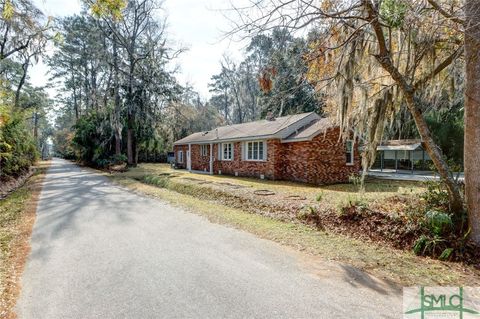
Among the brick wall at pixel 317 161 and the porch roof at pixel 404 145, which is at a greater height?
the porch roof at pixel 404 145

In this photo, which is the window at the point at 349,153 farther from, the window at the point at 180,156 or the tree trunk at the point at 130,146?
the tree trunk at the point at 130,146

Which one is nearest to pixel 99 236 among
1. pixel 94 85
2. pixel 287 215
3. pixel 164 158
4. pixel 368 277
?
pixel 287 215

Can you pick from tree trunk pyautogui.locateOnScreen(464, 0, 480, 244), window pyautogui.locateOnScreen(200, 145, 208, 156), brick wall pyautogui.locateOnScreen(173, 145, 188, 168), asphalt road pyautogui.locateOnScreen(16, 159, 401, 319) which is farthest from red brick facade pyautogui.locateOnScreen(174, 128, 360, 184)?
brick wall pyautogui.locateOnScreen(173, 145, 188, 168)

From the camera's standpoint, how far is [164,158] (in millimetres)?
36844

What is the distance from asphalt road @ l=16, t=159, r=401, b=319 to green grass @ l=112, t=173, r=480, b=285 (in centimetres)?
38

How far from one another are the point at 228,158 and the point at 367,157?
13.1 metres

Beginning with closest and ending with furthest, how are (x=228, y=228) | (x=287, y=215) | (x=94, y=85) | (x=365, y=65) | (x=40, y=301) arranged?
(x=40, y=301), (x=228, y=228), (x=365, y=65), (x=287, y=215), (x=94, y=85)

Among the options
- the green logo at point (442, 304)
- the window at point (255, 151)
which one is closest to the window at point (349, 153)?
the window at point (255, 151)

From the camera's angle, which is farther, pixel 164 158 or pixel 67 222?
pixel 164 158

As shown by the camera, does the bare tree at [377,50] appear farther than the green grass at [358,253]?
Result: Yes

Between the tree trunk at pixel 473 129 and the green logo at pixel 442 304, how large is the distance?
214cm

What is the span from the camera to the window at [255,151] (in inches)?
647

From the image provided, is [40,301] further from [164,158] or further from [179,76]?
[164,158]

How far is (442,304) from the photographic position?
3453mm
